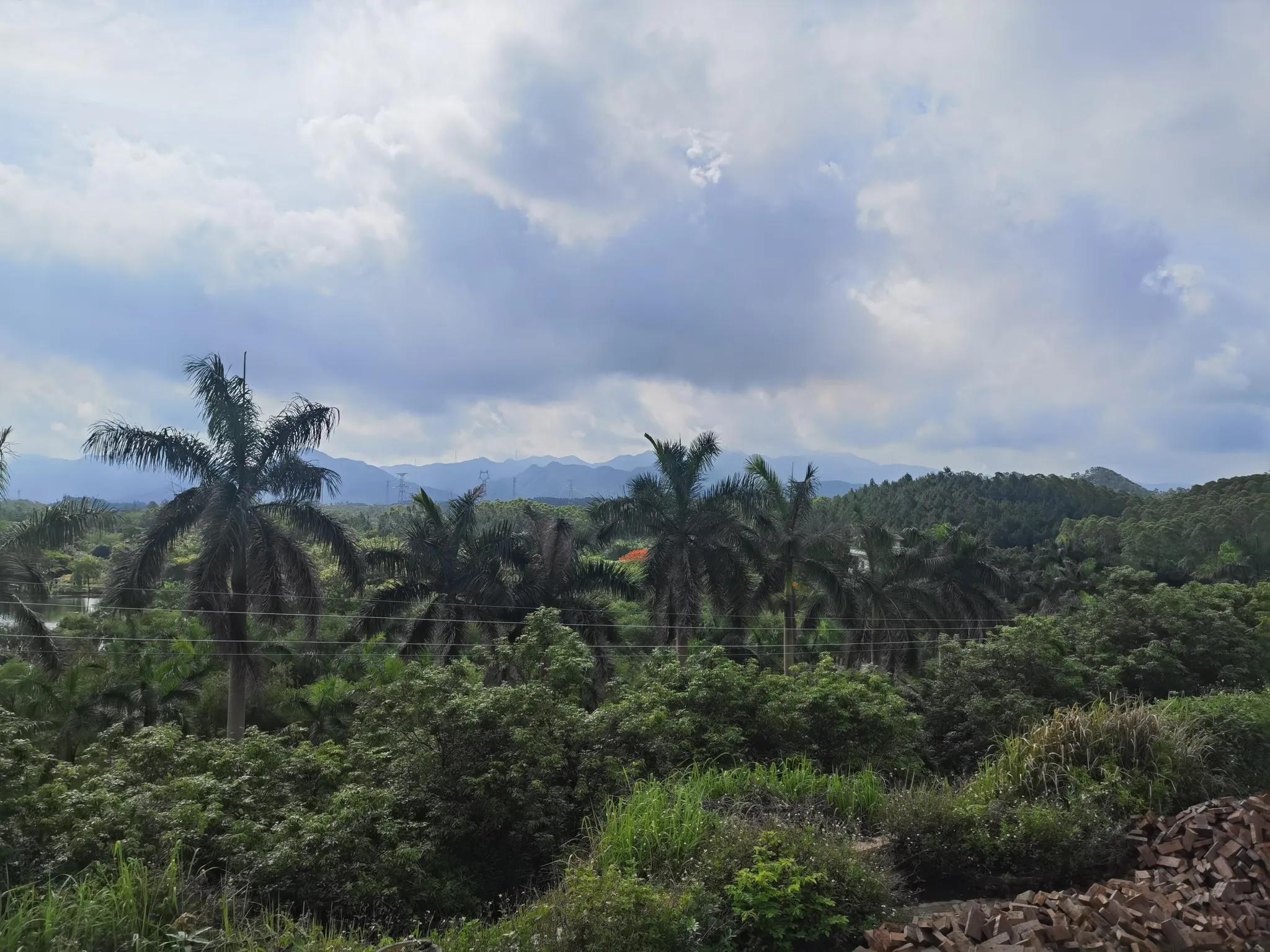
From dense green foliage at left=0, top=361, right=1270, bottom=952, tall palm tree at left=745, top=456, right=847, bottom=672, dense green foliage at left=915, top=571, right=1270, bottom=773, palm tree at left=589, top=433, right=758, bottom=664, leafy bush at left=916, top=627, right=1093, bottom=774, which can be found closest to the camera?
dense green foliage at left=0, top=361, right=1270, bottom=952

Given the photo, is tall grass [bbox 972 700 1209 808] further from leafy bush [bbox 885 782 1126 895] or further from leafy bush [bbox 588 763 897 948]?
leafy bush [bbox 588 763 897 948]

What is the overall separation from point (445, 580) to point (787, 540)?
961 cm

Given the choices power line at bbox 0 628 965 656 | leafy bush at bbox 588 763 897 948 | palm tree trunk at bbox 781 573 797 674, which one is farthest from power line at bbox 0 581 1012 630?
leafy bush at bbox 588 763 897 948

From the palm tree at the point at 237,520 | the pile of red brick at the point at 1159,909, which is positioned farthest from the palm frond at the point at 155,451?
the pile of red brick at the point at 1159,909

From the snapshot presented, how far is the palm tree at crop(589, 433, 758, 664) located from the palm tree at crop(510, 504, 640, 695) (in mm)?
790

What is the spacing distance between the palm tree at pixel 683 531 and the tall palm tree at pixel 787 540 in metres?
0.98

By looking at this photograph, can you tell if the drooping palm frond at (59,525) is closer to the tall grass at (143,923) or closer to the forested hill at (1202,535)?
the tall grass at (143,923)

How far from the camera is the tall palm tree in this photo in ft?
78.6

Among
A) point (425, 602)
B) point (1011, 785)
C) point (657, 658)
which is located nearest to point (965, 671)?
point (657, 658)

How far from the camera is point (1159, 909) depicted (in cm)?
533

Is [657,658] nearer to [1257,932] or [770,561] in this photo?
[1257,932]

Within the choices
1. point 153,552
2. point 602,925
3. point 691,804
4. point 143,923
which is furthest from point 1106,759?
point 153,552

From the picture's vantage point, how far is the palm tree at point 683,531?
22438mm

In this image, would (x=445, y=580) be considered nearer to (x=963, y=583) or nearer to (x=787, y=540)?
(x=787, y=540)
